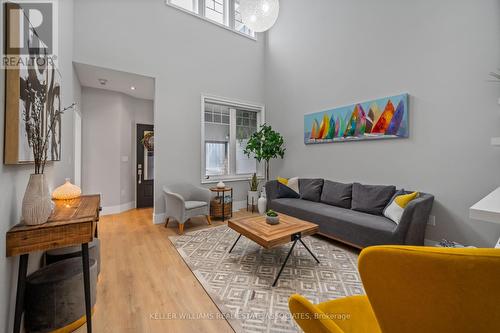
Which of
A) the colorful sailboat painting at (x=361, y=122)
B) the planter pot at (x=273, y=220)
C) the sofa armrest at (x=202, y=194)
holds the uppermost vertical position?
the colorful sailboat painting at (x=361, y=122)

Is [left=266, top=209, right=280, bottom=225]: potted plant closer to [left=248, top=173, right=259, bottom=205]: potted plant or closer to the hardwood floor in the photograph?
the hardwood floor

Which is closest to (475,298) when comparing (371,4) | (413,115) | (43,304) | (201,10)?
(43,304)

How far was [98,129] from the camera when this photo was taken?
14.1 ft

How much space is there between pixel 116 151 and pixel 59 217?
11.9 feet

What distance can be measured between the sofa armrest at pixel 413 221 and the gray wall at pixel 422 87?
1.50ft

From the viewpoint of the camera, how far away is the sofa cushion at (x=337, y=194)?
3.35m

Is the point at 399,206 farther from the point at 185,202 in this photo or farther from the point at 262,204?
the point at 185,202

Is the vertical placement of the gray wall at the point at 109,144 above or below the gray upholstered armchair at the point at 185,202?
above

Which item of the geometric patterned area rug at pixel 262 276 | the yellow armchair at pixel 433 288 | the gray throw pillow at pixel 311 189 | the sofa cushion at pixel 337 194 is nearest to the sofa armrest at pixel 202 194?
the geometric patterned area rug at pixel 262 276

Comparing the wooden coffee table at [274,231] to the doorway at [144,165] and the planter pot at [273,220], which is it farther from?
the doorway at [144,165]

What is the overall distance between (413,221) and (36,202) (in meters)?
3.30

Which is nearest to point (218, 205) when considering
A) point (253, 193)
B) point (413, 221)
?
point (253, 193)

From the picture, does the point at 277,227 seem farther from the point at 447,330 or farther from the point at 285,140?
the point at 285,140

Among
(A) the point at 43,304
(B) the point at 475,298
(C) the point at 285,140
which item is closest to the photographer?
(B) the point at 475,298
